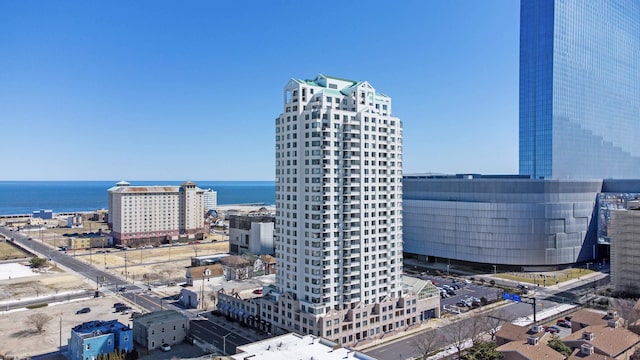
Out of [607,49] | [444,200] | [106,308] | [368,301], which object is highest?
[607,49]

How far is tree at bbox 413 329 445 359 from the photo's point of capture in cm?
6072

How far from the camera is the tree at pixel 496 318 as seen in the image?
70.3 metres

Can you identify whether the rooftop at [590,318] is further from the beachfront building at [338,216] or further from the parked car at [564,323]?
the beachfront building at [338,216]

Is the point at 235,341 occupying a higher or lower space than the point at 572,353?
lower

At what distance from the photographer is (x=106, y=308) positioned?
290 feet

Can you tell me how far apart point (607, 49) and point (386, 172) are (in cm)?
17004

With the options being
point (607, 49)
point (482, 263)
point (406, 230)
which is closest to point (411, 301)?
point (482, 263)

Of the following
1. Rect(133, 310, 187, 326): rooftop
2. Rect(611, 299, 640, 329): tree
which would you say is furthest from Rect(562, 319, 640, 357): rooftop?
Rect(133, 310, 187, 326): rooftop

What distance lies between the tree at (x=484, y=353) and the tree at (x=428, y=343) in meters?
5.85

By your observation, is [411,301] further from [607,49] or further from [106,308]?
[607,49]

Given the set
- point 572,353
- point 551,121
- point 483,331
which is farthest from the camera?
point 551,121

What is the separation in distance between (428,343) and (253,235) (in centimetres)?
8382

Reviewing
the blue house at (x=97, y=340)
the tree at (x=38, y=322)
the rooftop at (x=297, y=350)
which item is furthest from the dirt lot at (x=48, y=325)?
the rooftop at (x=297, y=350)

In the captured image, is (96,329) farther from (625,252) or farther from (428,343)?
(625,252)
